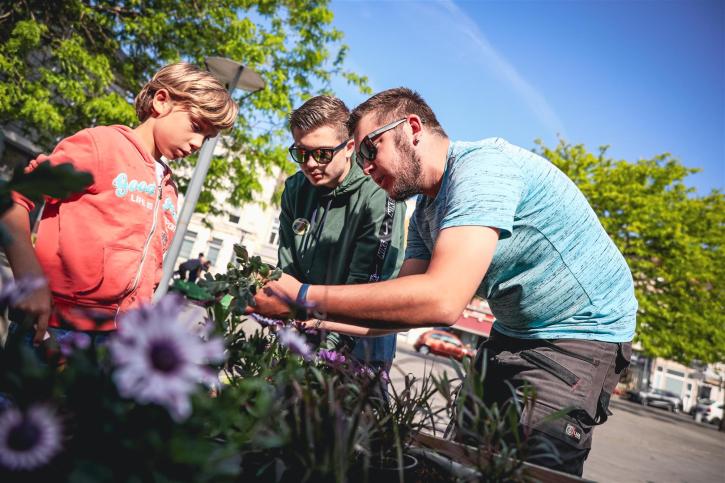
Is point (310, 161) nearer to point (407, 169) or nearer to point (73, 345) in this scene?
point (407, 169)

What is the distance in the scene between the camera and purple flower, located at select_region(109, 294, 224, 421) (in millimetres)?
443

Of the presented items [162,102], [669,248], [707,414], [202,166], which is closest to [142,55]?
[202,166]

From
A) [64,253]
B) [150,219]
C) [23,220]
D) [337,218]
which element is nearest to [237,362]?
[23,220]


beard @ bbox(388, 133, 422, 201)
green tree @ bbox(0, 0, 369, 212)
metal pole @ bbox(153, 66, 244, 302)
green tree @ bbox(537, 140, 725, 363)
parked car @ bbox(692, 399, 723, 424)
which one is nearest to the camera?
beard @ bbox(388, 133, 422, 201)

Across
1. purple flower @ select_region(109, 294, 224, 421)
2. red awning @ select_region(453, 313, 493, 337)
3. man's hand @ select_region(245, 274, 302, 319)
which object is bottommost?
purple flower @ select_region(109, 294, 224, 421)

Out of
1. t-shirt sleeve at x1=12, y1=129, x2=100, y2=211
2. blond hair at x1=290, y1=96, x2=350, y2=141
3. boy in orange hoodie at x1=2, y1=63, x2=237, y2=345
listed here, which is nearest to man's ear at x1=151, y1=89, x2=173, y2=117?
boy in orange hoodie at x1=2, y1=63, x2=237, y2=345

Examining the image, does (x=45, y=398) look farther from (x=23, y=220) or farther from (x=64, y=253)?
(x=64, y=253)

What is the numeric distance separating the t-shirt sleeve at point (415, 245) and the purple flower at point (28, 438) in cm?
174

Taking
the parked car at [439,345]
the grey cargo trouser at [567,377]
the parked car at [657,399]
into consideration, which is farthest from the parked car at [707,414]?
the grey cargo trouser at [567,377]

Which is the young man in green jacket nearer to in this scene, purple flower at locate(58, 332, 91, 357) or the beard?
the beard

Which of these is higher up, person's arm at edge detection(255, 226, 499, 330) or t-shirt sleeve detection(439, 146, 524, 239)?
t-shirt sleeve detection(439, 146, 524, 239)

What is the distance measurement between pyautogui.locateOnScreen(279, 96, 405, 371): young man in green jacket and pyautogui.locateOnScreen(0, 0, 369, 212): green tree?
344 inches

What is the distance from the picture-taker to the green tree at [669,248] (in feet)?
62.0

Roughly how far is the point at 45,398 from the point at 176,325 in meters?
0.18
